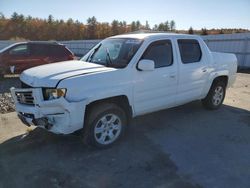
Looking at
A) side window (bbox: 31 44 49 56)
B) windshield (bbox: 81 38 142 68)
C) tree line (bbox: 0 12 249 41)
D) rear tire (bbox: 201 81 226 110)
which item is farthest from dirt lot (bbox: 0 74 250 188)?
tree line (bbox: 0 12 249 41)

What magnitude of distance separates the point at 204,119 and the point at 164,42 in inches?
84.4

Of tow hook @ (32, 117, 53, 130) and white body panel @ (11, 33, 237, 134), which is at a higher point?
white body panel @ (11, 33, 237, 134)

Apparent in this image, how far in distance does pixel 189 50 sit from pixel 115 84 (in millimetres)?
2293

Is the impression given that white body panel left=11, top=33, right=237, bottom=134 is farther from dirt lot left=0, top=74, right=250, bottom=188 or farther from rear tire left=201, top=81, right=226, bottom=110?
dirt lot left=0, top=74, right=250, bottom=188

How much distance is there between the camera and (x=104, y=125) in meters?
4.60

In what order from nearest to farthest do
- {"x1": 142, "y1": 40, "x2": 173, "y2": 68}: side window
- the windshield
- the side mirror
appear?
the side mirror < the windshield < {"x1": 142, "y1": 40, "x2": 173, "y2": 68}: side window

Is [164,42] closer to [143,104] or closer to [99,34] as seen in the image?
[143,104]

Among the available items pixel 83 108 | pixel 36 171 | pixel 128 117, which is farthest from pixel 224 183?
pixel 36 171

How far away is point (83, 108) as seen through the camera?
414cm

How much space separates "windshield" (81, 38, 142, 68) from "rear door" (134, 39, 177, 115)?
26 cm

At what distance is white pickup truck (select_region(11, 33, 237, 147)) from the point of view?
4113mm

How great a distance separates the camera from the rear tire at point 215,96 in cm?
676

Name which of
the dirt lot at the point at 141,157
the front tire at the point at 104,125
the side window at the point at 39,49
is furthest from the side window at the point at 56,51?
the front tire at the point at 104,125

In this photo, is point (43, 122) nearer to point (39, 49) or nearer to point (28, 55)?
point (28, 55)
